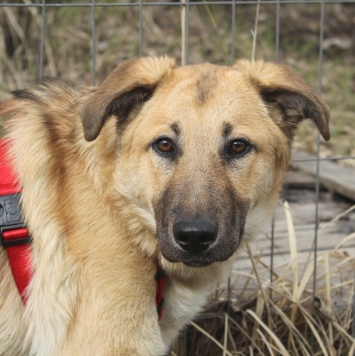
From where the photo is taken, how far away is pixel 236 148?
2.77 meters

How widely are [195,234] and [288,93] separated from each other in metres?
0.80

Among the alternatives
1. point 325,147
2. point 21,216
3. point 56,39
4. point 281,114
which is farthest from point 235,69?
point 56,39

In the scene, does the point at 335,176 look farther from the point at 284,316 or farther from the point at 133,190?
the point at 133,190

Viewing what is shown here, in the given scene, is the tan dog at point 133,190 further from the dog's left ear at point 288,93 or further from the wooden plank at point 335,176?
the wooden plank at point 335,176

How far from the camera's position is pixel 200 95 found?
9.09 feet

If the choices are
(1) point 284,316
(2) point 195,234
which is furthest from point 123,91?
(1) point 284,316

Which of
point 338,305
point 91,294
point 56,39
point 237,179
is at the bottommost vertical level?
point 338,305

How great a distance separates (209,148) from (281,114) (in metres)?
0.48

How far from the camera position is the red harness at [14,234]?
270 cm

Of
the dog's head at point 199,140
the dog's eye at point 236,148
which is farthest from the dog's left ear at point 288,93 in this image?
the dog's eye at point 236,148

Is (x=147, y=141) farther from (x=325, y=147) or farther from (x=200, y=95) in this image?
(x=325, y=147)

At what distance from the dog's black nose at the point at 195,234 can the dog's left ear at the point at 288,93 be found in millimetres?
705

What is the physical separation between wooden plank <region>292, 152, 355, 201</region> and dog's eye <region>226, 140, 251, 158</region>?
9.12 ft

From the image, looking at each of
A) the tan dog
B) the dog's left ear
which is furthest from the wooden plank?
the tan dog
